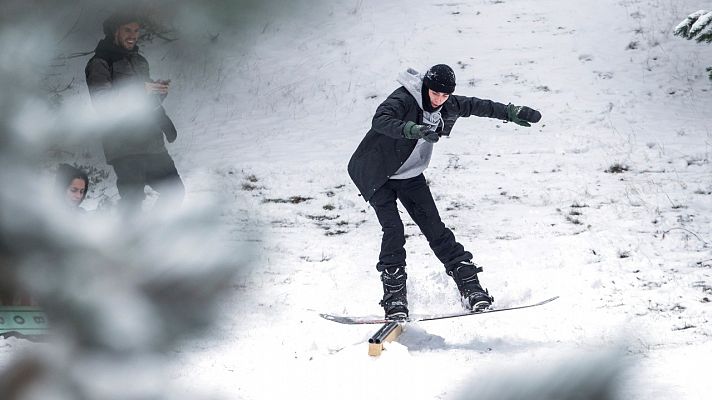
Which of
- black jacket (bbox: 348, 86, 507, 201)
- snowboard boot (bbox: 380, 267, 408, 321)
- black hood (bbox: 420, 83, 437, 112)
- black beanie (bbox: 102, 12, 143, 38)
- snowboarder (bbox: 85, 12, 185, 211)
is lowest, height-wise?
snowboard boot (bbox: 380, 267, 408, 321)

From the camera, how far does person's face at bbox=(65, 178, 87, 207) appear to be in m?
0.62

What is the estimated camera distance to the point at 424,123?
15.4 ft

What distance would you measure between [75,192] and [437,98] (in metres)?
4.02

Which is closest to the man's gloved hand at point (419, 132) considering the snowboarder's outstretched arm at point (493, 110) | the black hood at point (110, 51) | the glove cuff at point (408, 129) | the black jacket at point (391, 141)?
the glove cuff at point (408, 129)

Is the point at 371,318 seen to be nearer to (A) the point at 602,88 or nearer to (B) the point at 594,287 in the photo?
(B) the point at 594,287

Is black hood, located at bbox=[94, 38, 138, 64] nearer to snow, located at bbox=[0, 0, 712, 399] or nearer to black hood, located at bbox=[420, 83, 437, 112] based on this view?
snow, located at bbox=[0, 0, 712, 399]

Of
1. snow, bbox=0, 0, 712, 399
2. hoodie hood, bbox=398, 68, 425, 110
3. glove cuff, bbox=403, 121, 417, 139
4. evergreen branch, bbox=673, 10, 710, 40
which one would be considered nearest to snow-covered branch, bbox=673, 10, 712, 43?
evergreen branch, bbox=673, 10, 710, 40

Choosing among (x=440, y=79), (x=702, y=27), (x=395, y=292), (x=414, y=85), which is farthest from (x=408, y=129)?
(x=702, y=27)

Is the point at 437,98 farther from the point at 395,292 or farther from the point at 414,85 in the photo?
the point at 395,292

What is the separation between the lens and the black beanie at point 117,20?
1.81ft

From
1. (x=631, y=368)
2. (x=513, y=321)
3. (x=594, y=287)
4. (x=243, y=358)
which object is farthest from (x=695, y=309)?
(x=631, y=368)

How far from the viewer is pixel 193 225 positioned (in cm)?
64

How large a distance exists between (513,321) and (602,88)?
5.94 m

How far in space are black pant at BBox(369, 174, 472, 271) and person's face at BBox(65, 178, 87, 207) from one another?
4090 millimetres
